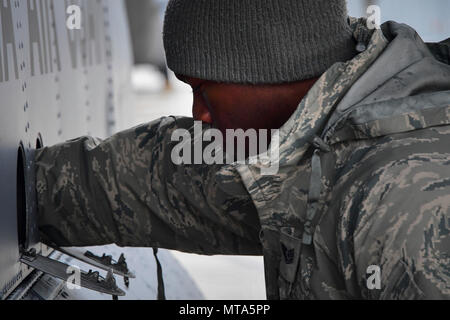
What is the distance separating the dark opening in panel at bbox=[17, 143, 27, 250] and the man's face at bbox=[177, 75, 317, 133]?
1.51ft

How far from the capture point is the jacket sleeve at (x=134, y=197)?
6.13 feet

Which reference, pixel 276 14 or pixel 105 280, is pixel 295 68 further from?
pixel 105 280

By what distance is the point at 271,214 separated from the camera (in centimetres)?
149

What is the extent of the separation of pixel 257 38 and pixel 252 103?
0.45 feet

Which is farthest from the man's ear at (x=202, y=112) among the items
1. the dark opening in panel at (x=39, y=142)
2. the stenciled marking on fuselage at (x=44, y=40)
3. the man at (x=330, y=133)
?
the dark opening in panel at (x=39, y=142)

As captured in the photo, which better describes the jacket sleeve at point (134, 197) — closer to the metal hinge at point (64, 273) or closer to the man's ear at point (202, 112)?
the metal hinge at point (64, 273)

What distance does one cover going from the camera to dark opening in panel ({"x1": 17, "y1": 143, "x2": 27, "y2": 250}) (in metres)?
1.69

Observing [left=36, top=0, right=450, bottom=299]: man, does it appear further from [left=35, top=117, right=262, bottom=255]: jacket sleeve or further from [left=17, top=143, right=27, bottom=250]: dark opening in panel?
[left=17, top=143, right=27, bottom=250]: dark opening in panel

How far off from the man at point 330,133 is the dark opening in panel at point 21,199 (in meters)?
0.43

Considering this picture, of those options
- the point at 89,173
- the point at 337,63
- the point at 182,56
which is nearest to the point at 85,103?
the point at 89,173

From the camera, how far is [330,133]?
1.41 m

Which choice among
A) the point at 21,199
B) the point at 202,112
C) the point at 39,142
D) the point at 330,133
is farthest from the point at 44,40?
the point at 330,133

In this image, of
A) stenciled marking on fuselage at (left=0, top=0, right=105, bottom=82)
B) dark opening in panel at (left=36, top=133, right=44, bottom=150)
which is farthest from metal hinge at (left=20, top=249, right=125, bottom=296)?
stenciled marking on fuselage at (left=0, top=0, right=105, bottom=82)
